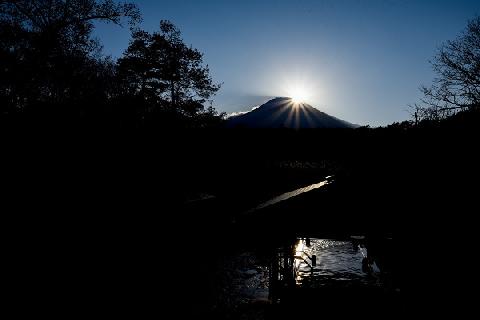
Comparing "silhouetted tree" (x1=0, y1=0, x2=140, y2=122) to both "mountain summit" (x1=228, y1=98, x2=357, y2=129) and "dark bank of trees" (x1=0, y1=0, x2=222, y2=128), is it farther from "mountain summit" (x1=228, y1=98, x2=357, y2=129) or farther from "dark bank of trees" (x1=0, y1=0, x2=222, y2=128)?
"mountain summit" (x1=228, y1=98, x2=357, y2=129)

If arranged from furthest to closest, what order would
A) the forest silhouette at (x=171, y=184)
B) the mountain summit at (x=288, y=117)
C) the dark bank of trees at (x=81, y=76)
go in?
the mountain summit at (x=288, y=117) < the dark bank of trees at (x=81, y=76) < the forest silhouette at (x=171, y=184)

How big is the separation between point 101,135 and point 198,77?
668 inches

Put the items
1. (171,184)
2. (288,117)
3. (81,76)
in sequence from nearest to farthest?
1. (171,184)
2. (81,76)
3. (288,117)

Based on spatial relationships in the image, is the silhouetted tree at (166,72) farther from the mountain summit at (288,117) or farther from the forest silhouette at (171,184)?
the mountain summit at (288,117)

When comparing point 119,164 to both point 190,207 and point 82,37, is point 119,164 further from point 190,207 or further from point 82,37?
point 82,37

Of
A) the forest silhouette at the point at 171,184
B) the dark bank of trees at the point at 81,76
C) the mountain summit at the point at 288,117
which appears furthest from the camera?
the mountain summit at the point at 288,117

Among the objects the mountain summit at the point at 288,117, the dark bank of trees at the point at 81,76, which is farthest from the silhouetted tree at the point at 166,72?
the mountain summit at the point at 288,117

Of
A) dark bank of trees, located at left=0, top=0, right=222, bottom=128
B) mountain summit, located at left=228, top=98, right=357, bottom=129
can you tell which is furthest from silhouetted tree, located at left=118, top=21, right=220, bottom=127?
mountain summit, located at left=228, top=98, right=357, bottom=129

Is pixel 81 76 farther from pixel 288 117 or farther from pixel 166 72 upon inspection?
pixel 288 117

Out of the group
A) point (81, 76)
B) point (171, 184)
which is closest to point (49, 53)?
point (81, 76)

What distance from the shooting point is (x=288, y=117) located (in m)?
120

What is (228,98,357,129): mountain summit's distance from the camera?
107 m

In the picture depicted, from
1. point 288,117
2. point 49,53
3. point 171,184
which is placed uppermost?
point 288,117

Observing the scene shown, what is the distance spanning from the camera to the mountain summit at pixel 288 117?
350ft
